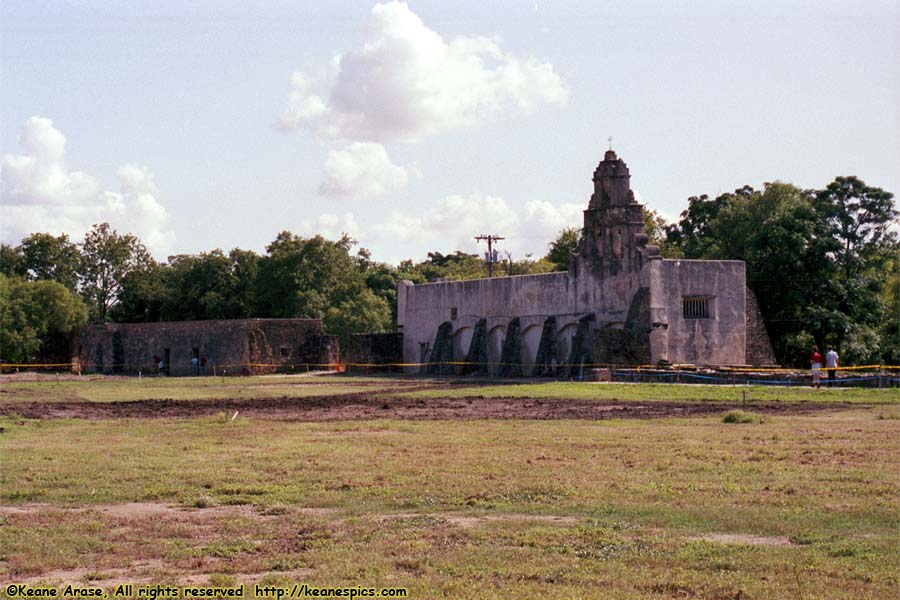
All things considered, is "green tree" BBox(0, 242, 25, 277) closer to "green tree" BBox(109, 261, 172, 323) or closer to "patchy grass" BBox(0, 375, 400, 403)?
"green tree" BBox(109, 261, 172, 323)

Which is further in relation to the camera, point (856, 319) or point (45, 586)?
point (856, 319)

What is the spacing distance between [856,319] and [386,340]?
2170cm

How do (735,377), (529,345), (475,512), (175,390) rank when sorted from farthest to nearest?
1. (529,345)
2. (175,390)
3. (735,377)
4. (475,512)

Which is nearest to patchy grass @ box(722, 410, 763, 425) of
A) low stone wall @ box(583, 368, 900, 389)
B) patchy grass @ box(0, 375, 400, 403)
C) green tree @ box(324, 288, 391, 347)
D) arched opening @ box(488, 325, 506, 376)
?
low stone wall @ box(583, 368, 900, 389)

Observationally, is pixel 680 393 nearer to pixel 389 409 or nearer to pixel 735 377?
pixel 735 377

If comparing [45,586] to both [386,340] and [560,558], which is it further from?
[386,340]

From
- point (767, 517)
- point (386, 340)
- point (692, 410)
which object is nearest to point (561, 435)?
point (692, 410)

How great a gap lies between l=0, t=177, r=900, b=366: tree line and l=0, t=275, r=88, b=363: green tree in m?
0.07

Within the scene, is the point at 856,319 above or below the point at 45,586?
above

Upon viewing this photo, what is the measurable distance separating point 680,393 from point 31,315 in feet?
144

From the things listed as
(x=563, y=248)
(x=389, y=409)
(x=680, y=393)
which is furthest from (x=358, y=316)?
(x=389, y=409)

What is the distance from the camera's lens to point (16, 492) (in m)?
13.8

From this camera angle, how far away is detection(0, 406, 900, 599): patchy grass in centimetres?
952

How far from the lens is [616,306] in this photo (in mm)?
46812
